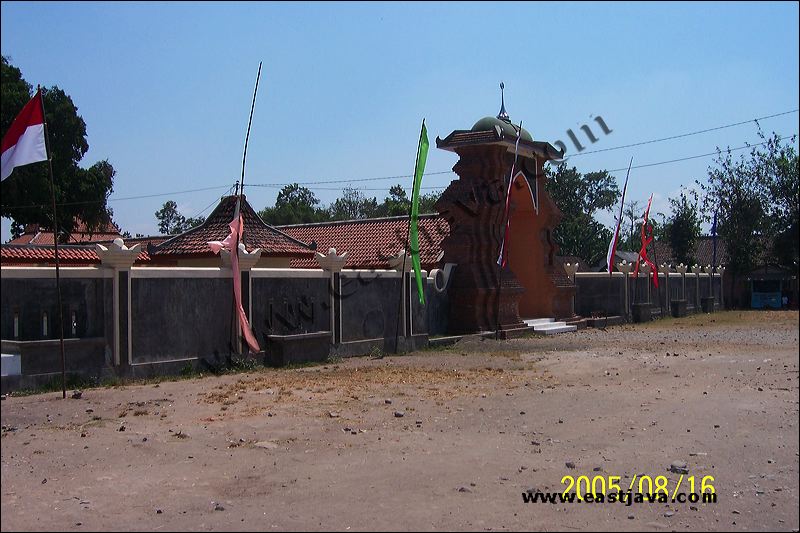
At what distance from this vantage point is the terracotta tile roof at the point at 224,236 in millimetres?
Answer: 20406

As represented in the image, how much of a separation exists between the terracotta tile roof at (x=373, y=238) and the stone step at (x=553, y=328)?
156 inches

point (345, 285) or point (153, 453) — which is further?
point (345, 285)

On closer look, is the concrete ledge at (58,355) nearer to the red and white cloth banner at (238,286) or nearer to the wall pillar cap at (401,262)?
the red and white cloth banner at (238,286)

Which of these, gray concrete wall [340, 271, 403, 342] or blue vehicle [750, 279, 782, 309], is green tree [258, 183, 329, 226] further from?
blue vehicle [750, 279, 782, 309]

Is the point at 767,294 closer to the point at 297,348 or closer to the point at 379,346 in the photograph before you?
the point at 297,348

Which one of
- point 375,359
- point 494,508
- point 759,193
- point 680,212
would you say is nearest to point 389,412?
point 494,508

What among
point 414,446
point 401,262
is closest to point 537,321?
point 401,262

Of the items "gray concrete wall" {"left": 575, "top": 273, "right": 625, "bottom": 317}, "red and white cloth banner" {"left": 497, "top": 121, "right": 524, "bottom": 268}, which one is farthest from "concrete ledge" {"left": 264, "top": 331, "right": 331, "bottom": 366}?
"gray concrete wall" {"left": 575, "top": 273, "right": 625, "bottom": 317}

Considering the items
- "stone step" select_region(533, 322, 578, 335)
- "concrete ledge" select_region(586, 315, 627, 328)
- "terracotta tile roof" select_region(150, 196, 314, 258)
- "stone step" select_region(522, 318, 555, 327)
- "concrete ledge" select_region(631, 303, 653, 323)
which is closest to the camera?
"terracotta tile roof" select_region(150, 196, 314, 258)

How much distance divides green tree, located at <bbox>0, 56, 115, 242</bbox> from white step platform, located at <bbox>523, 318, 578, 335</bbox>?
1802 cm

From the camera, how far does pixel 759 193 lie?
273 inches

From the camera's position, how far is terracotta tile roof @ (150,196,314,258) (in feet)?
66.9

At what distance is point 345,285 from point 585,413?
9138 millimetres

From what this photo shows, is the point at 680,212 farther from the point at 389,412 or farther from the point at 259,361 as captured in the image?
the point at 389,412
